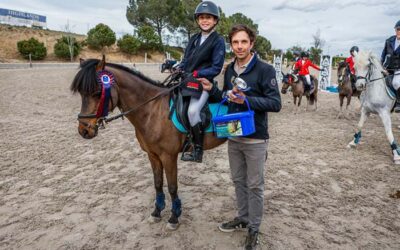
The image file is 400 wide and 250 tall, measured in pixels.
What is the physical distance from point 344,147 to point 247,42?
5.00m

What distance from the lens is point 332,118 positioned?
31.8 feet

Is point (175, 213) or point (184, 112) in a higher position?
point (184, 112)

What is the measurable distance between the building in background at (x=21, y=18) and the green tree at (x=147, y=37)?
26.0 meters

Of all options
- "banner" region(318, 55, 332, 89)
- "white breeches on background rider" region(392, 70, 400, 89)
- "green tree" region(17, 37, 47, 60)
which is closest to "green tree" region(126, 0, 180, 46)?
"green tree" region(17, 37, 47, 60)

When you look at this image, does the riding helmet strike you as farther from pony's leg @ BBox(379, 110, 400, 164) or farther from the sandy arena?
pony's leg @ BBox(379, 110, 400, 164)

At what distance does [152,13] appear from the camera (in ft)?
172

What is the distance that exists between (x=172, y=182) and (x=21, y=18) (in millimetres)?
67031

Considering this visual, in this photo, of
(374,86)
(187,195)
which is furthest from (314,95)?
(187,195)

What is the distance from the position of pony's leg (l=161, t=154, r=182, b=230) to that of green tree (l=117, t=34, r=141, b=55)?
44833 mm

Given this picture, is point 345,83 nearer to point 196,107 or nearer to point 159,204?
point 196,107

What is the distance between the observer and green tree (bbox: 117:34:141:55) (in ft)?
146

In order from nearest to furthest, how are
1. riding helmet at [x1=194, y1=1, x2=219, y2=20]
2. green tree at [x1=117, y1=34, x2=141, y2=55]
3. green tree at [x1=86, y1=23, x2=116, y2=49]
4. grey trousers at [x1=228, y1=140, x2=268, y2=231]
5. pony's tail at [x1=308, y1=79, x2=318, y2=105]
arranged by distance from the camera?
1. grey trousers at [x1=228, y1=140, x2=268, y2=231]
2. riding helmet at [x1=194, y1=1, x2=219, y2=20]
3. pony's tail at [x1=308, y1=79, x2=318, y2=105]
4. green tree at [x1=86, y1=23, x2=116, y2=49]
5. green tree at [x1=117, y1=34, x2=141, y2=55]

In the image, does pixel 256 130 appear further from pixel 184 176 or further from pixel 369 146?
pixel 369 146

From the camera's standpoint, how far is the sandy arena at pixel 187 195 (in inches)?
123
